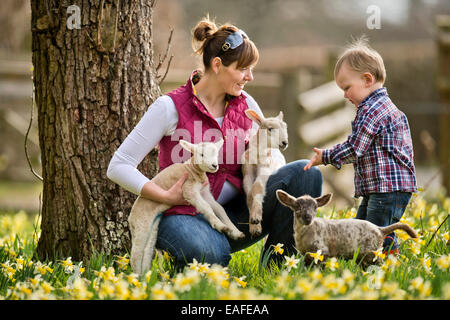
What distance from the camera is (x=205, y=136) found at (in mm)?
3176

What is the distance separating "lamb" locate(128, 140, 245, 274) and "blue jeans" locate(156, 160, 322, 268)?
8 cm

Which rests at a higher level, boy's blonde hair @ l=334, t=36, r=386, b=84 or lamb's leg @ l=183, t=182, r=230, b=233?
boy's blonde hair @ l=334, t=36, r=386, b=84

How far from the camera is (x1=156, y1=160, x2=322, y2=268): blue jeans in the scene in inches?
119

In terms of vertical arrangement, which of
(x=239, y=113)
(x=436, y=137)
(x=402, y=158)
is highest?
(x=239, y=113)

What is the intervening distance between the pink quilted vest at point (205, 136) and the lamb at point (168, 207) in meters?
0.13

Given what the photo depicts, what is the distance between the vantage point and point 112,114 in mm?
3498

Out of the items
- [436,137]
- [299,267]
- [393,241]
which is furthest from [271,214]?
[436,137]

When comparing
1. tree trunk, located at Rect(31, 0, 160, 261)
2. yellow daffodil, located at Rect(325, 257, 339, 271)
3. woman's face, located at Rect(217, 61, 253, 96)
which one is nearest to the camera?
yellow daffodil, located at Rect(325, 257, 339, 271)

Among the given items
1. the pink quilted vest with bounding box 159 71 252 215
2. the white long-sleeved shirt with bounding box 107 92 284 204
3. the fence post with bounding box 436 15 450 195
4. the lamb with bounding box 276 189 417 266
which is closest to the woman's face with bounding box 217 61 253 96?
the pink quilted vest with bounding box 159 71 252 215

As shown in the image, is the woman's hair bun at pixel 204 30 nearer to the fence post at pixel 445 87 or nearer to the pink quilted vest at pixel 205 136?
the pink quilted vest at pixel 205 136

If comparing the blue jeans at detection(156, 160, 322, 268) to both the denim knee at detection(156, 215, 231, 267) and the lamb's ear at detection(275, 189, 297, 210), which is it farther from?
the lamb's ear at detection(275, 189, 297, 210)

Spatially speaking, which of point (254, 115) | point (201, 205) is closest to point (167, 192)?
point (201, 205)

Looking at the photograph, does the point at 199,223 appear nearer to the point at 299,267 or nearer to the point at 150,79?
the point at 299,267

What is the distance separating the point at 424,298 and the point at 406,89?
838 cm
